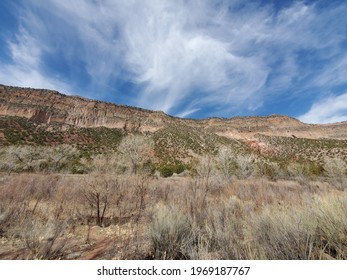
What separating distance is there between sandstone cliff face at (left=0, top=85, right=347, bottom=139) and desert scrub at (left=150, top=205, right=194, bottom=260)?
84.9 metres

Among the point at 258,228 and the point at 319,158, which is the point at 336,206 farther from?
the point at 319,158

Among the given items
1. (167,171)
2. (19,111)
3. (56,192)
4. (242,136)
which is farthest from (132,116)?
(56,192)

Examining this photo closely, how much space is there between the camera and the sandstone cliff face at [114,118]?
90.2m

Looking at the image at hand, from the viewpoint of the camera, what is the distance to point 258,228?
351 cm

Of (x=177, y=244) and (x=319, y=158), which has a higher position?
(x=319, y=158)

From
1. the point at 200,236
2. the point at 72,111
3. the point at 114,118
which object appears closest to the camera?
the point at 200,236

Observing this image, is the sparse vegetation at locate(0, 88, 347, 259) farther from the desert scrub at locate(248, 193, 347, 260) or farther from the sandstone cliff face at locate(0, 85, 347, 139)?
the sandstone cliff face at locate(0, 85, 347, 139)

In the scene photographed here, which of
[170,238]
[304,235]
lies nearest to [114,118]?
[170,238]

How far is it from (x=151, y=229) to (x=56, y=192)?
7.26 meters

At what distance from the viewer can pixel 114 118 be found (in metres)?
102

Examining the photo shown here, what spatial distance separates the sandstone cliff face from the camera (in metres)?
90.2

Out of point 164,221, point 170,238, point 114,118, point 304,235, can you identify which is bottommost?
point 170,238

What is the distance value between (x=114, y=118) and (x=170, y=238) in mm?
103216

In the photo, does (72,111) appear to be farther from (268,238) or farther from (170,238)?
(268,238)
